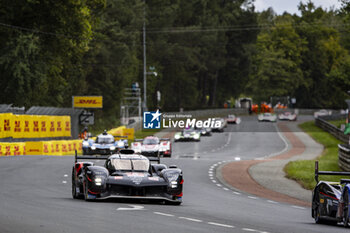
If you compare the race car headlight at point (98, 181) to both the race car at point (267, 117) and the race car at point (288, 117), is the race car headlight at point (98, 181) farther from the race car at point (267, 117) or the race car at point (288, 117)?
the race car at point (288, 117)

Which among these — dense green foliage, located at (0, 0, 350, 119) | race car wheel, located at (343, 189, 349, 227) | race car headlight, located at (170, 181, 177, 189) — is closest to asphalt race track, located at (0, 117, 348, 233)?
Answer: race car wheel, located at (343, 189, 349, 227)

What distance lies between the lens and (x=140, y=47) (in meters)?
127

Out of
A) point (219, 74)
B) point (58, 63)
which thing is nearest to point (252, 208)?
point (58, 63)

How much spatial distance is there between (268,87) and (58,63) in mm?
82960

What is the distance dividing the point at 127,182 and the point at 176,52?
4286 inches

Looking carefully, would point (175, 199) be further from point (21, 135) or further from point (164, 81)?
point (164, 81)

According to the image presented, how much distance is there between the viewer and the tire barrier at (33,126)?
1677 inches

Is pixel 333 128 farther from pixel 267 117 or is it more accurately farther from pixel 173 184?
pixel 173 184

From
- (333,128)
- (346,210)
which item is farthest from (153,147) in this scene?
(333,128)

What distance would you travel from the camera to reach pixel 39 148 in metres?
43.5

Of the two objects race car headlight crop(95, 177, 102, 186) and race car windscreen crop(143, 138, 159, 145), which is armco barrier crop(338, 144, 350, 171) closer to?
race car windscreen crop(143, 138, 159, 145)

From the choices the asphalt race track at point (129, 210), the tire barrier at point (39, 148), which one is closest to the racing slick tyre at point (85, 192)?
the asphalt race track at point (129, 210)

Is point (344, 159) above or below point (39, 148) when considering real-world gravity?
above

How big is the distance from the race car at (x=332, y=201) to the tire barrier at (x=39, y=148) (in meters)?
27.6
